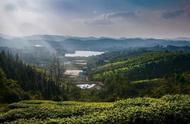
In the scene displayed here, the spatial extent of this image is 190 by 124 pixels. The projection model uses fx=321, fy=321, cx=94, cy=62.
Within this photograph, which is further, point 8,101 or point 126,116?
point 8,101

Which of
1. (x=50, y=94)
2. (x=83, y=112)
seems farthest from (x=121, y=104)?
(x=50, y=94)

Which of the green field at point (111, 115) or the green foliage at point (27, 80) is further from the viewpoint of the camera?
the green foliage at point (27, 80)

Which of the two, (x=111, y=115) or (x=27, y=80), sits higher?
(x=111, y=115)

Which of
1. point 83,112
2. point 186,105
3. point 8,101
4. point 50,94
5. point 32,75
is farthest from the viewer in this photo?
point 32,75

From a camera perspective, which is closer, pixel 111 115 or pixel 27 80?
pixel 111 115

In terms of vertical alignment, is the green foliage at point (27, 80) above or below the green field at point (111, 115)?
below

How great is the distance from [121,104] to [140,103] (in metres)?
3.88

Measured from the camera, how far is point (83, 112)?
2462 inches

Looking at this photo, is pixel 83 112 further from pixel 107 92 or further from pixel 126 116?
pixel 107 92

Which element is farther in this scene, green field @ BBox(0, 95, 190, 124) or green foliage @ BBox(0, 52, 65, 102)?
green foliage @ BBox(0, 52, 65, 102)

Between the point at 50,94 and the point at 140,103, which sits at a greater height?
the point at 140,103

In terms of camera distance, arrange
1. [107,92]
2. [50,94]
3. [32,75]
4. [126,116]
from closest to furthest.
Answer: [126,116], [50,94], [32,75], [107,92]

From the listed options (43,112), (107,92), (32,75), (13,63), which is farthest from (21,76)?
(43,112)

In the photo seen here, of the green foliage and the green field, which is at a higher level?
the green field
